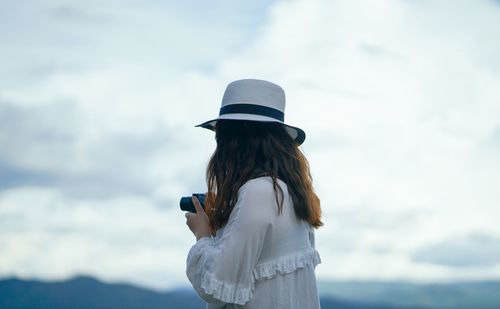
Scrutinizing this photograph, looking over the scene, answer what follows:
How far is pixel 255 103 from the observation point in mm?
5207

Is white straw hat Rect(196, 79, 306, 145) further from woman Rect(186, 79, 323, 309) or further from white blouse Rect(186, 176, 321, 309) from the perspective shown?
white blouse Rect(186, 176, 321, 309)

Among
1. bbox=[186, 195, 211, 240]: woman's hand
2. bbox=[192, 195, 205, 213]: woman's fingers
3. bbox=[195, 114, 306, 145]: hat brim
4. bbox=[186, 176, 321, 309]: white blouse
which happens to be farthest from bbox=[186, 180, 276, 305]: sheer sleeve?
bbox=[195, 114, 306, 145]: hat brim

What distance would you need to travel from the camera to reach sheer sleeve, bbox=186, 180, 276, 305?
4777 millimetres

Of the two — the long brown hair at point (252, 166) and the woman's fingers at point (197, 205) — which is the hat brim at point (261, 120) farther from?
the woman's fingers at point (197, 205)

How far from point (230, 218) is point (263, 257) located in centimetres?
29

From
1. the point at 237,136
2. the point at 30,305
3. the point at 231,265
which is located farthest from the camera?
the point at 30,305

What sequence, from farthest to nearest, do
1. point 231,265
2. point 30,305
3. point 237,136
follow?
point 30,305 → point 237,136 → point 231,265

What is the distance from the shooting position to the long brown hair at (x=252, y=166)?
4.94m

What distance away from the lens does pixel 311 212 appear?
16.5ft

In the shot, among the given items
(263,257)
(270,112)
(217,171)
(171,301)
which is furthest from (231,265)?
(171,301)

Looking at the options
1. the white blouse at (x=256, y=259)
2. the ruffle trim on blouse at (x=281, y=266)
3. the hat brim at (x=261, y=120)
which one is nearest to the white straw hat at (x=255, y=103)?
the hat brim at (x=261, y=120)

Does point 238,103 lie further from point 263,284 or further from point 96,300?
point 96,300

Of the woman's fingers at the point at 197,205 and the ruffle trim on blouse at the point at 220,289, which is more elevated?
the woman's fingers at the point at 197,205

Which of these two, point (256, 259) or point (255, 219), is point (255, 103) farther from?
point (256, 259)
